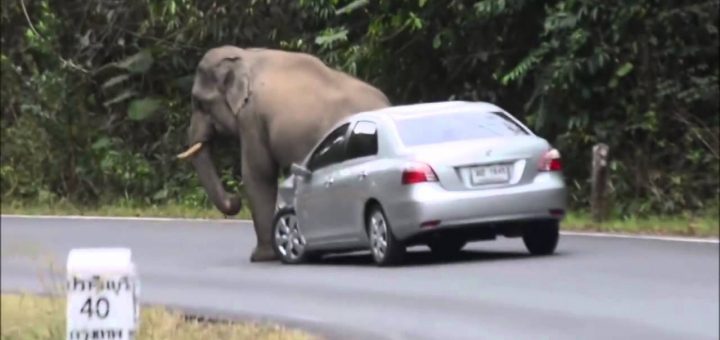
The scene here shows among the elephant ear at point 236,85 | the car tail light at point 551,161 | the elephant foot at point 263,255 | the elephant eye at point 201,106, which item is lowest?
the elephant foot at point 263,255

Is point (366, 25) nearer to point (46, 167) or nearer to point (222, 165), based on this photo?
point (222, 165)

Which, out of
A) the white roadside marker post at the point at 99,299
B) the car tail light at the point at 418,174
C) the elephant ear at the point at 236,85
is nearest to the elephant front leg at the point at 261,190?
the elephant ear at the point at 236,85

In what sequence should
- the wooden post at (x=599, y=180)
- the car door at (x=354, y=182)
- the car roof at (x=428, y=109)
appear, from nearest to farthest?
the car roof at (x=428, y=109) → the car door at (x=354, y=182) → the wooden post at (x=599, y=180)

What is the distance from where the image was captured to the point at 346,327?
13.1 metres

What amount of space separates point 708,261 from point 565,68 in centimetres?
704

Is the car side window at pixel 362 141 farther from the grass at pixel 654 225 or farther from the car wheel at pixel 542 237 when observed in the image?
the car wheel at pixel 542 237

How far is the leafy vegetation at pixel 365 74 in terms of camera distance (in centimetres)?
750

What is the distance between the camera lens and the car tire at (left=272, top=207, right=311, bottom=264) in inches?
381

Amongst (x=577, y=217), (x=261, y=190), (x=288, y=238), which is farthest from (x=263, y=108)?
(x=577, y=217)

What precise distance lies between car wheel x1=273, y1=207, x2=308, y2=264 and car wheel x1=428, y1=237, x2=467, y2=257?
0.91 meters

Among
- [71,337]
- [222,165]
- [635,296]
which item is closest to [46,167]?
[222,165]

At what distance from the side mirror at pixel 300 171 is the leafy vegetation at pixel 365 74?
29cm

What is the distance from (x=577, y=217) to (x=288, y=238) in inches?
86.0

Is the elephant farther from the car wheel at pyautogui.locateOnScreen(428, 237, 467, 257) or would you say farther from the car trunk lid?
the car wheel at pyautogui.locateOnScreen(428, 237, 467, 257)
